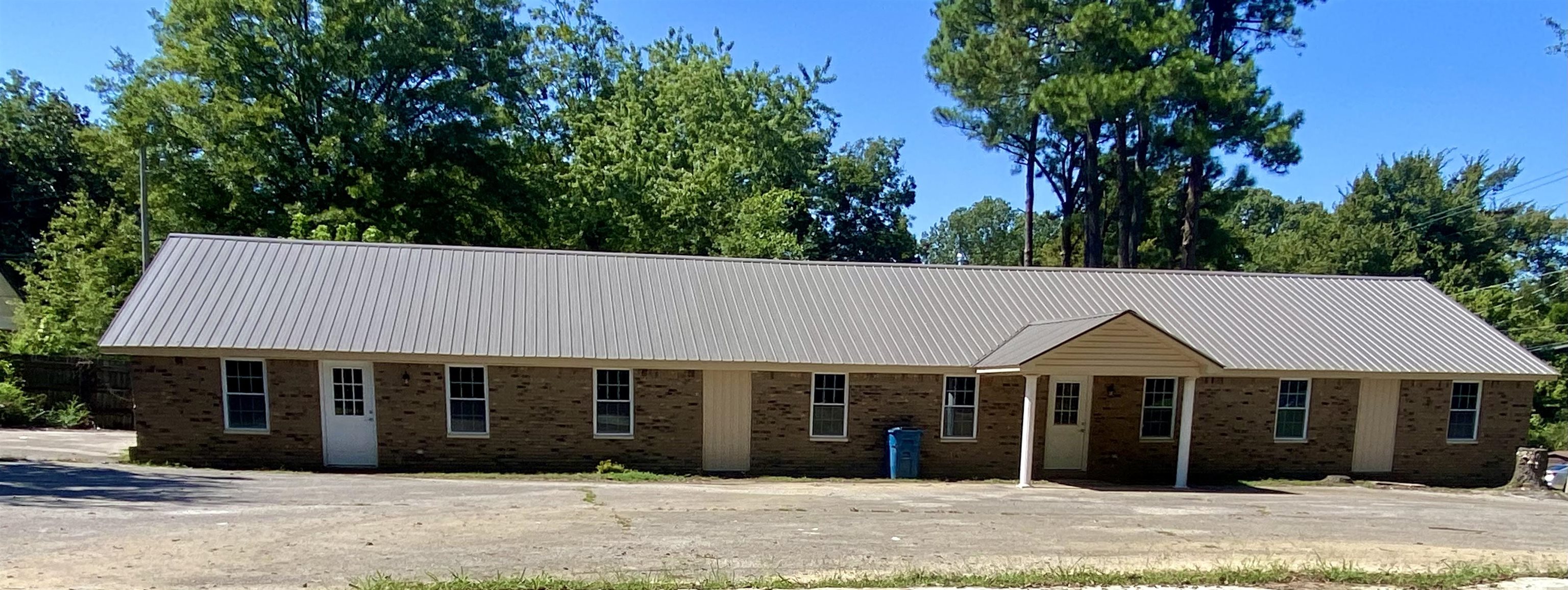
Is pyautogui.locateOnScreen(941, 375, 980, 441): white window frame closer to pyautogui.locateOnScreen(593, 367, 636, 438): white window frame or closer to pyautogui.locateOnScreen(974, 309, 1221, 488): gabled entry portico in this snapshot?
pyautogui.locateOnScreen(974, 309, 1221, 488): gabled entry portico

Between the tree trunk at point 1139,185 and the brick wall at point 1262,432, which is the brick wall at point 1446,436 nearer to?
the brick wall at point 1262,432

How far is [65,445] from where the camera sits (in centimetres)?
1543

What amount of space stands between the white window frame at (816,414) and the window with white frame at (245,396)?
902cm

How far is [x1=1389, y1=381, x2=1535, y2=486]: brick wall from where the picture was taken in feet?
53.1

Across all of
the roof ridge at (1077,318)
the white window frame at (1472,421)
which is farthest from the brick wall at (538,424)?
the white window frame at (1472,421)

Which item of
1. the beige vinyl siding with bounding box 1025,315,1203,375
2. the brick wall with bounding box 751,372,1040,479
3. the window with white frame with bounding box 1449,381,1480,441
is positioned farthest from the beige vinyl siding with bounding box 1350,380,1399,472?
the brick wall with bounding box 751,372,1040,479

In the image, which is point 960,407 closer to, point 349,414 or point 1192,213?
point 349,414

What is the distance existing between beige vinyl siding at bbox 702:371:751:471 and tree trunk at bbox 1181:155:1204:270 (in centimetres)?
2226

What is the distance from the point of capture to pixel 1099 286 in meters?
18.6

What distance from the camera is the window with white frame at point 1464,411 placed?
642 inches

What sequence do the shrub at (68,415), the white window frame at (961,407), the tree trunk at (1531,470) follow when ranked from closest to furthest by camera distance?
the white window frame at (961,407), the tree trunk at (1531,470), the shrub at (68,415)

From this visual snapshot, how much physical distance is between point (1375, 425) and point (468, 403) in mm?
16866

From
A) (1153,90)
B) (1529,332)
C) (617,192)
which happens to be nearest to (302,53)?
(617,192)

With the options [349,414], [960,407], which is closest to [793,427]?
[960,407]
